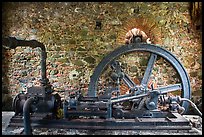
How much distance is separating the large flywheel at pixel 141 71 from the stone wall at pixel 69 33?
11.3 inches

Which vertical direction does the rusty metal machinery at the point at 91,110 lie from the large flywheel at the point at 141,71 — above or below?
below

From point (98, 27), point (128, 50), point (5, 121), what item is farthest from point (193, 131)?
point (98, 27)

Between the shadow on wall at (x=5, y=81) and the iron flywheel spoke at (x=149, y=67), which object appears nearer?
the iron flywheel spoke at (x=149, y=67)

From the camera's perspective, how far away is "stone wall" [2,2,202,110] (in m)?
5.11

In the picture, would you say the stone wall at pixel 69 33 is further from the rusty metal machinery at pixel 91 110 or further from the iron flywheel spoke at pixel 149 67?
the rusty metal machinery at pixel 91 110

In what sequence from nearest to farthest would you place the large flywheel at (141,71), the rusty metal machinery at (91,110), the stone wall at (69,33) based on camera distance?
the rusty metal machinery at (91,110) → the large flywheel at (141,71) → the stone wall at (69,33)

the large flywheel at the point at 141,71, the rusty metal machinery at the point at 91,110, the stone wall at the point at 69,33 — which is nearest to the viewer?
the rusty metal machinery at the point at 91,110

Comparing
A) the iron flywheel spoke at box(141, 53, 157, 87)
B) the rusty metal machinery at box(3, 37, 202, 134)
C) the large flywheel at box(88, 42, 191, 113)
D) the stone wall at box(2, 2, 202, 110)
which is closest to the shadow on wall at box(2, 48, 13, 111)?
the stone wall at box(2, 2, 202, 110)

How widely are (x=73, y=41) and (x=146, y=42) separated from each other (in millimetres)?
1259

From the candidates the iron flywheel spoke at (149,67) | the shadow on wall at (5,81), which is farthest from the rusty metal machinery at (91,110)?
the shadow on wall at (5,81)

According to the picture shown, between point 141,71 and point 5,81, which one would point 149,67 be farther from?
point 5,81

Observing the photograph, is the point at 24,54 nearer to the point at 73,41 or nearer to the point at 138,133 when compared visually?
the point at 73,41

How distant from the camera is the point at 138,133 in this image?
3.07 metres

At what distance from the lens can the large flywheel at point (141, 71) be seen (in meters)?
4.71
